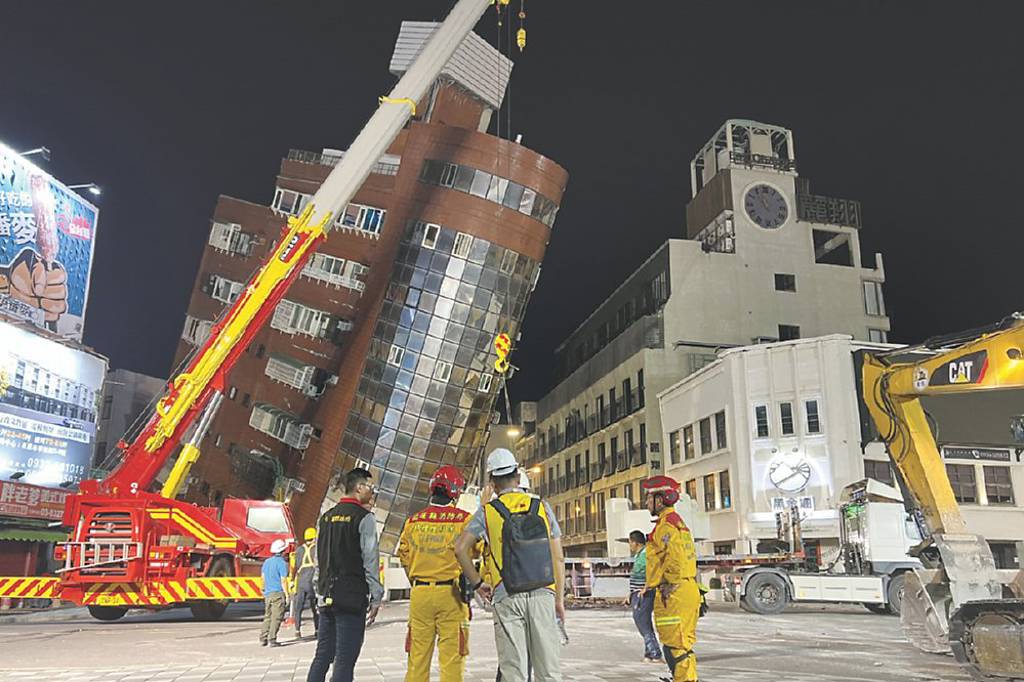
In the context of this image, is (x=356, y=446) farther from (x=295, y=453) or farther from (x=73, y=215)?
(x=73, y=215)

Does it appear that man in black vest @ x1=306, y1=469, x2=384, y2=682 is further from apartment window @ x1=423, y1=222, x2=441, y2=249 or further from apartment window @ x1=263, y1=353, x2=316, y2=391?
apartment window @ x1=263, y1=353, x2=316, y2=391

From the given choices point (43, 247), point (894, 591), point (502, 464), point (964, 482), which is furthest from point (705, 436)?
point (502, 464)

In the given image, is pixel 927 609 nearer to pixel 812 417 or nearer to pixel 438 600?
pixel 438 600

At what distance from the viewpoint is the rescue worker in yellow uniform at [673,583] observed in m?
8.12

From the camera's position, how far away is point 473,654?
1245cm

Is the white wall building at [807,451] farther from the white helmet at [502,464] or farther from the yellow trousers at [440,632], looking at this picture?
the white helmet at [502,464]

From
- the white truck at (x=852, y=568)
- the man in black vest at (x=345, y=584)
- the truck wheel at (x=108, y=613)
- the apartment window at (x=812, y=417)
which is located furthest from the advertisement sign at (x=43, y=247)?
the apartment window at (x=812, y=417)

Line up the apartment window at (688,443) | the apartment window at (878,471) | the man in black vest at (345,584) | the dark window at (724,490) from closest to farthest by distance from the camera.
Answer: the man in black vest at (345,584) < the apartment window at (878,471) < the dark window at (724,490) < the apartment window at (688,443)

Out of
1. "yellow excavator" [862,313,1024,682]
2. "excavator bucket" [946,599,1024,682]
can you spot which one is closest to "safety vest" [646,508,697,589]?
"excavator bucket" [946,599,1024,682]

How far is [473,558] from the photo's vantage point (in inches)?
260

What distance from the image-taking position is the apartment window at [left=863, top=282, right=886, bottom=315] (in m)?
55.5

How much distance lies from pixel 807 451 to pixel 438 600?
34593mm

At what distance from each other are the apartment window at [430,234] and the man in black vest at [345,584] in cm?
3122

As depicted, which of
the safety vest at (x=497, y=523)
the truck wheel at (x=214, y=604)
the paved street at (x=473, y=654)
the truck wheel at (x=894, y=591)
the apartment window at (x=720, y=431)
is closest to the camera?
the safety vest at (x=497, y=523)
